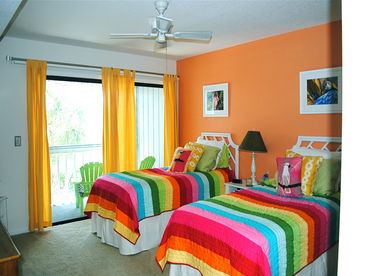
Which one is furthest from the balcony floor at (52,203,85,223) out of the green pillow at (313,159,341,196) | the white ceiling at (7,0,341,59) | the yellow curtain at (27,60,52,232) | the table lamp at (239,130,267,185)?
the green pillow at (313,159,341,196)

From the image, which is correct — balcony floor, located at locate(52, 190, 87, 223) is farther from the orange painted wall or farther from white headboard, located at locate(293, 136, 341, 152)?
white headboard, located at locate(293, 136, 341, 152)

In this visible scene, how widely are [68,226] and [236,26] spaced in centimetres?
360

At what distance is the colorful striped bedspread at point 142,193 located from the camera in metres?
3.18

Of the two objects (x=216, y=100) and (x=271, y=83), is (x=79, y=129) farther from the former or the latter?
(x=271, y=83)

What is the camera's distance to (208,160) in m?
4.20

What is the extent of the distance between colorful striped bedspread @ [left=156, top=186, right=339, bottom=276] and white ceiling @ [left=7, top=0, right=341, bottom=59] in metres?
1.93

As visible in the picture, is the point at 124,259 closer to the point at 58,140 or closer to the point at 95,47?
the point at 58,140

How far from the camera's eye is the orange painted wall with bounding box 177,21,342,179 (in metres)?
3.42

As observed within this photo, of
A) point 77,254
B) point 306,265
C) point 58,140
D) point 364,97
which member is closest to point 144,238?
point 77,254

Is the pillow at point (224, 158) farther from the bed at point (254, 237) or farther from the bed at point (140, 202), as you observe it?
the bed at point (254, 237)

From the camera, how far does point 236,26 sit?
3.48 m

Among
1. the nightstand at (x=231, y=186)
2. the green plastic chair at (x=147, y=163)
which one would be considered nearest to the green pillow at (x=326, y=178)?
the nightstand at (x=231, y=186)

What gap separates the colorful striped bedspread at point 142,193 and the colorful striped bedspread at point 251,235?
747mm

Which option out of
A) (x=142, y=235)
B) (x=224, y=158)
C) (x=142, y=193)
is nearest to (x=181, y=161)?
(x=224, y=158)
